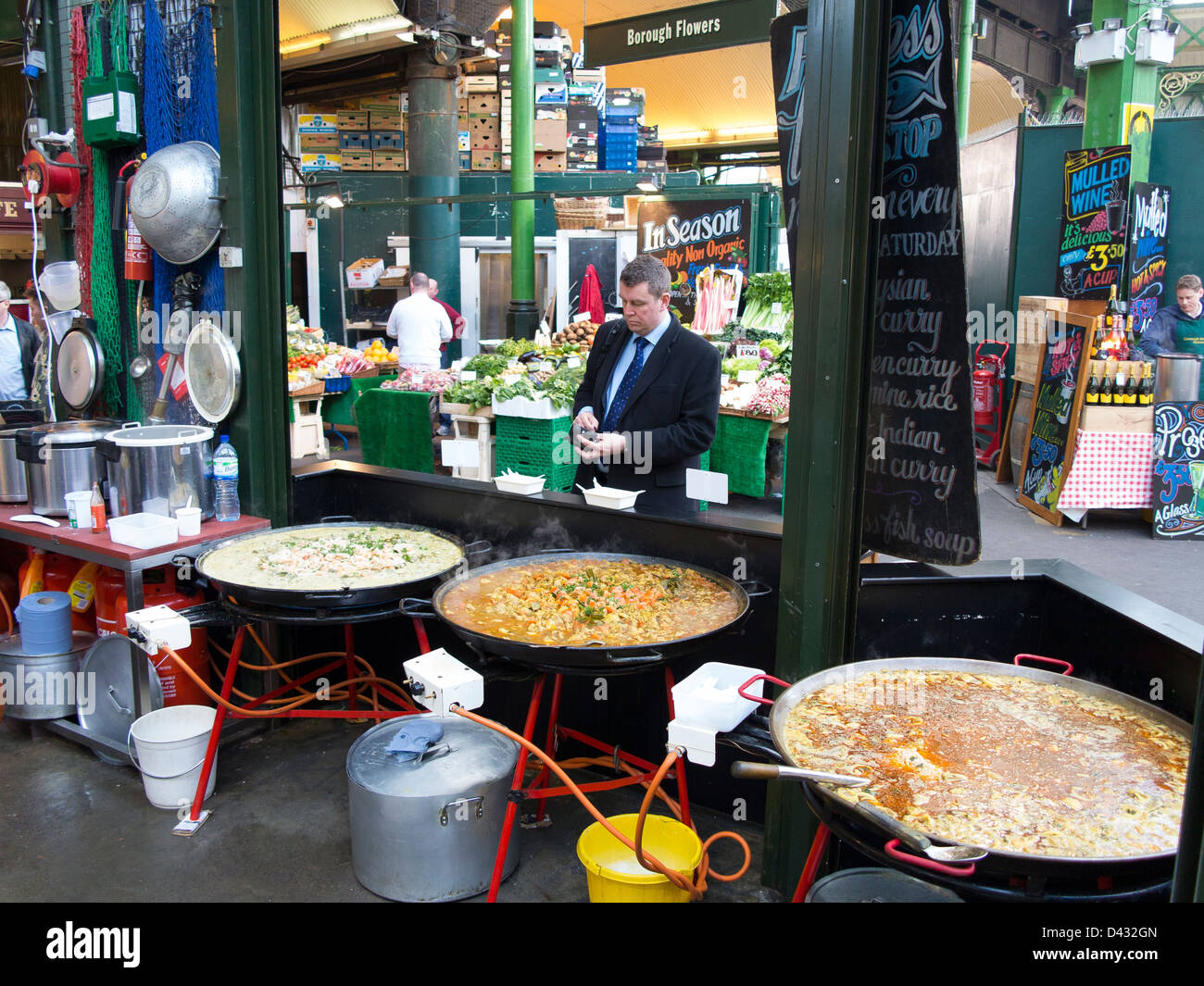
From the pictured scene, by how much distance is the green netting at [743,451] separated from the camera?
8609 mm

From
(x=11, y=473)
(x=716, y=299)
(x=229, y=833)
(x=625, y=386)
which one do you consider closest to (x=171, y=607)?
(x=229, y=833)

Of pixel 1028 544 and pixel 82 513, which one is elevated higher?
pixel 82 513

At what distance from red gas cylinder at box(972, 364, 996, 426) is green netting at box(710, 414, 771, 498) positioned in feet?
13.3

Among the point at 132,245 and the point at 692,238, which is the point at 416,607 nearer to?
the point at 132,245

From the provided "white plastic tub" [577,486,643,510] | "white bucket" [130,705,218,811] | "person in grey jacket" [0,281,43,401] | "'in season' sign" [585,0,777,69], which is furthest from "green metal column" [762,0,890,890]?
"person in grey jacket" [0,281,43,401]

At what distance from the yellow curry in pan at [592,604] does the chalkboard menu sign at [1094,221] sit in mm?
8819

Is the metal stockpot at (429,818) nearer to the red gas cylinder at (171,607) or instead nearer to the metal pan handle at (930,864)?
the red gas cylinder at (171,607)

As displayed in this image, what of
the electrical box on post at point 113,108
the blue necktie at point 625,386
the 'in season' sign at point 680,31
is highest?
the 'in season' sign at point 680,31

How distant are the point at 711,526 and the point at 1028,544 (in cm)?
553

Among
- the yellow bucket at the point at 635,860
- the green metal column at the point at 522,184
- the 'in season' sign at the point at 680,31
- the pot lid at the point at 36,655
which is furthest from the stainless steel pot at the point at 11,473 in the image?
the green metal column at the point at 522,184

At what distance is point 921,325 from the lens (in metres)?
3.04

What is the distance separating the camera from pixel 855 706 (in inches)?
100

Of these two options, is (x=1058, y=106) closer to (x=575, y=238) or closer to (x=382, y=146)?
(x=575, y=238)

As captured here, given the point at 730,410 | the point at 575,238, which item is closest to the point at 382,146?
the point at 575,238
